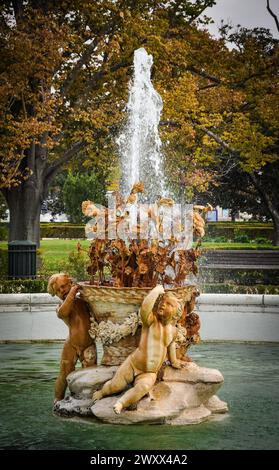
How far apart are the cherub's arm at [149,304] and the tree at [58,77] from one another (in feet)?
50.3

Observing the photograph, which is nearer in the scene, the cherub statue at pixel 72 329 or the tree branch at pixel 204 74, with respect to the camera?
the cherub statue at pixel 72 329

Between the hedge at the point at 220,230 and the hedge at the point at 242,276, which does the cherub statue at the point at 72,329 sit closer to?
the hedge at the point at 242,276

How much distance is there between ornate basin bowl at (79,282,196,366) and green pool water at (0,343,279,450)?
72 cm

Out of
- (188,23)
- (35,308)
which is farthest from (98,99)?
(35,308)

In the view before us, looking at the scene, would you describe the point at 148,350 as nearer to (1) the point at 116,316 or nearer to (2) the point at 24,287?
(1) the point at 116,316

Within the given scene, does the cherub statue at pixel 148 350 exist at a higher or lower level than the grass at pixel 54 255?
lower

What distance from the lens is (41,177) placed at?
83.5 feet

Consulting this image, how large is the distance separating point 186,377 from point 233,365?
3.11 metres

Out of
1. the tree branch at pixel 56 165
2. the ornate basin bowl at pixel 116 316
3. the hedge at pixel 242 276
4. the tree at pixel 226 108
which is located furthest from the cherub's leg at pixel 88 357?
the tree at pixel 226 108

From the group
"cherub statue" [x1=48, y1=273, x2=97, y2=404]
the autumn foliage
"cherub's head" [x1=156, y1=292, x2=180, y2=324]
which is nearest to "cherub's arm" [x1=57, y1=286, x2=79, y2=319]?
"cherub statue" [x1=48, y1=273, x2=97, y2=404]

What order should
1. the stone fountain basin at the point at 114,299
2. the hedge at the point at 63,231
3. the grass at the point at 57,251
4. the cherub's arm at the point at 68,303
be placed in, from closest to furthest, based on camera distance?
1. the stone fountain basin at the point at 114,299
2. the cherub's arm at the point at 68,303
3. the grass at the point at 57,251
4. the hedge at the point at 63,231

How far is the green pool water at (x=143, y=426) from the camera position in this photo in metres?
7.33

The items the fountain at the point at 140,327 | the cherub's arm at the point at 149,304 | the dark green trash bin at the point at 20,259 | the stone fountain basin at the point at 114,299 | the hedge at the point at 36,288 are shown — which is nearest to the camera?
the cherub's arm at the point at 149,304
